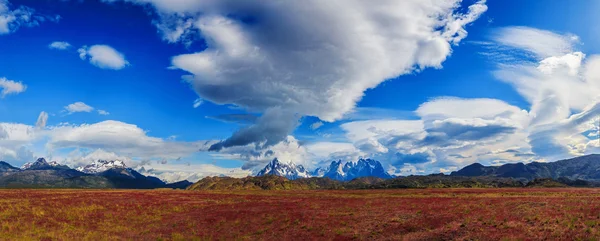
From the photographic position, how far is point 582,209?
3544 centimetres

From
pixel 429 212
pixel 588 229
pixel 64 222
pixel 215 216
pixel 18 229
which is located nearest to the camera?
pixel 588 229

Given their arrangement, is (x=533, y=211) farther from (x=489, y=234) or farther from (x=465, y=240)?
(x=465, y=240)

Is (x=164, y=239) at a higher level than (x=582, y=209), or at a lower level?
lower

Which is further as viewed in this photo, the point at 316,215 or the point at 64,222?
the point at 316,215

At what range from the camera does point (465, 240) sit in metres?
25.8

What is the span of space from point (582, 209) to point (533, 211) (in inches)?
202

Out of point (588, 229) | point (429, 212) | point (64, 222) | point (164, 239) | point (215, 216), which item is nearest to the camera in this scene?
point (588, 229)

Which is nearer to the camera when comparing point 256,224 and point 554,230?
point 554,230

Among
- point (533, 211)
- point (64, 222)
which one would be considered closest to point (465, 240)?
point (533, 211)

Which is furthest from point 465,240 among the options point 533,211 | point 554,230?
point 533,211

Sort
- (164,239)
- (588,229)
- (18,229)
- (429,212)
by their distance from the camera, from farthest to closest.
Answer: (429,212) < (18,229) < (164,239) < (588,229)

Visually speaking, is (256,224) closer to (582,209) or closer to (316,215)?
(316,215)

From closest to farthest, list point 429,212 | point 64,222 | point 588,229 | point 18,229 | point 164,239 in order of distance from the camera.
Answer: point 588,229 → point 164,239 → point 18,229 → point 64,222 → point 429,212

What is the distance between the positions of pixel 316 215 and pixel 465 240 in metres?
20.8
